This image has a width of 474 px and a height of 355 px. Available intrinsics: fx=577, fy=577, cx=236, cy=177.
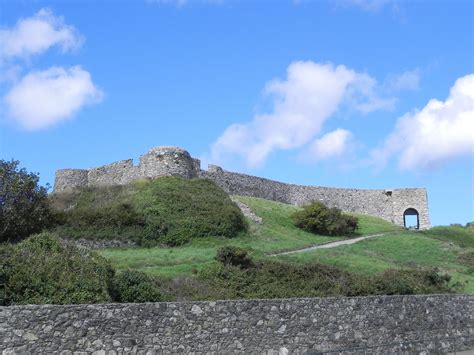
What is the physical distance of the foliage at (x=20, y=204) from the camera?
3234 cm

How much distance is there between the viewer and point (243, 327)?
1395 centimetres

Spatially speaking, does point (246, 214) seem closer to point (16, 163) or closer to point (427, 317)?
point (16, 163)

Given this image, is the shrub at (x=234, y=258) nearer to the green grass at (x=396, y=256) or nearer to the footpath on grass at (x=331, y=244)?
the green grass at (x=396, y=256)

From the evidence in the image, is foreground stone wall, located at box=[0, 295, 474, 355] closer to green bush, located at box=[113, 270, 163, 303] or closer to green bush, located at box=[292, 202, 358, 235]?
green bush, located at box=[113, 270, 163, 303]

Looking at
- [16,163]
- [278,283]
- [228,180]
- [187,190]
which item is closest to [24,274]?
[278,283]

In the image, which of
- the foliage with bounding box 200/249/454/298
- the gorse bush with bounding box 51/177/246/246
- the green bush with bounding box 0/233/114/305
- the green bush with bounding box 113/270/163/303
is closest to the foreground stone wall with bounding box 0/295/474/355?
the green bush with bounding box 0/233/114/305

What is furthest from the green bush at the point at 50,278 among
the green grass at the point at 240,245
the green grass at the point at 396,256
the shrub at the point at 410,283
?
the green grass at the point at 396,256

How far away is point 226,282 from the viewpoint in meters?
22.4

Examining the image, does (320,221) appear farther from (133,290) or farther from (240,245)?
(133,290)

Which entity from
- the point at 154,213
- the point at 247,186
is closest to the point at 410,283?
the point at 154,213

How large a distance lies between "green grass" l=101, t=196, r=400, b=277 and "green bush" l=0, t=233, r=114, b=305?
6340mm

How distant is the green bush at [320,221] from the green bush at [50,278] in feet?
103

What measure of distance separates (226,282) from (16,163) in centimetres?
1822

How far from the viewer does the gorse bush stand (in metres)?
36.8
